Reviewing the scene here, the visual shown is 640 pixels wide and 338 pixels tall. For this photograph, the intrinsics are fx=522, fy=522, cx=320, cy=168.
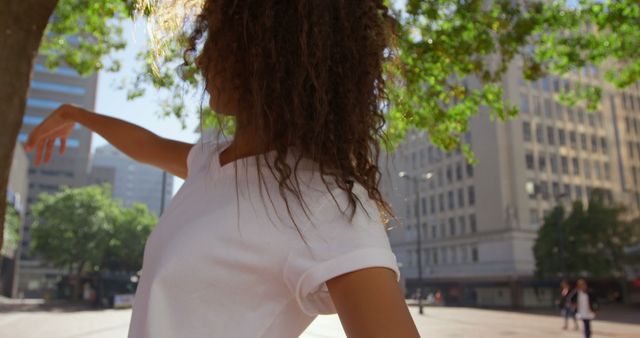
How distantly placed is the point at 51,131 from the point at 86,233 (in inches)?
2092

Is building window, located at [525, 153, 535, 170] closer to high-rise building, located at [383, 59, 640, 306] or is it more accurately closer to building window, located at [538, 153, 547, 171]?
high-rise building, located at [383, 59, 640, 306]

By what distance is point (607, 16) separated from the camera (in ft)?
30.2

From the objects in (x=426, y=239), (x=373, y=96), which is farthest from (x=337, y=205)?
(x=426, y=239)

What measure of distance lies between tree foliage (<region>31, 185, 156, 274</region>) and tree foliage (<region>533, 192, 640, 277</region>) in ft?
119

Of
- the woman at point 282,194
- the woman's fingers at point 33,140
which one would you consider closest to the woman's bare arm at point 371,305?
the woman at point 282,194

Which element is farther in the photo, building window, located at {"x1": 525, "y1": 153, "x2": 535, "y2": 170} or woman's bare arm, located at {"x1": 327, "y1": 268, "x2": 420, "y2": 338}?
building window, located at {"x1": 525, "y1": 153, "x2": 535, "y2": 170}

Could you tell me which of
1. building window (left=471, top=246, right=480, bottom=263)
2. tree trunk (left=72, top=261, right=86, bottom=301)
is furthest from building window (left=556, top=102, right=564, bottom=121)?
tree trunk (left=72, top=261, right=86, bottom=301)

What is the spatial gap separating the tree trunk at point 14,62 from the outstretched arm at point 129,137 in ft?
3.61

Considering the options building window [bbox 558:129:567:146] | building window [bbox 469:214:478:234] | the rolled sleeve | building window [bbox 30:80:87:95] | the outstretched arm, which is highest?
building window [bbox 30:80:87:95]

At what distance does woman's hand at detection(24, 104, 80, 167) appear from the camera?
1773mm

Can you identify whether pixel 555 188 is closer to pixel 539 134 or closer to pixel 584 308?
pixel 539 134

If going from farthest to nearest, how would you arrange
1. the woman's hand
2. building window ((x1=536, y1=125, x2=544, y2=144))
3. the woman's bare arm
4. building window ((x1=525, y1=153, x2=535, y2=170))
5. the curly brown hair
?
building window ((x1=536, y1=125, x2=544, y2=144)) → building window ((x1=525, y1=153, x2=535, y2=170)) → the woman's hand → the curly brown hair → the woman's bare arm

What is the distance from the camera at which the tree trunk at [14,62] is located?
275cm

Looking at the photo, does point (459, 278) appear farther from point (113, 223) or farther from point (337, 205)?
point (337, 205)
